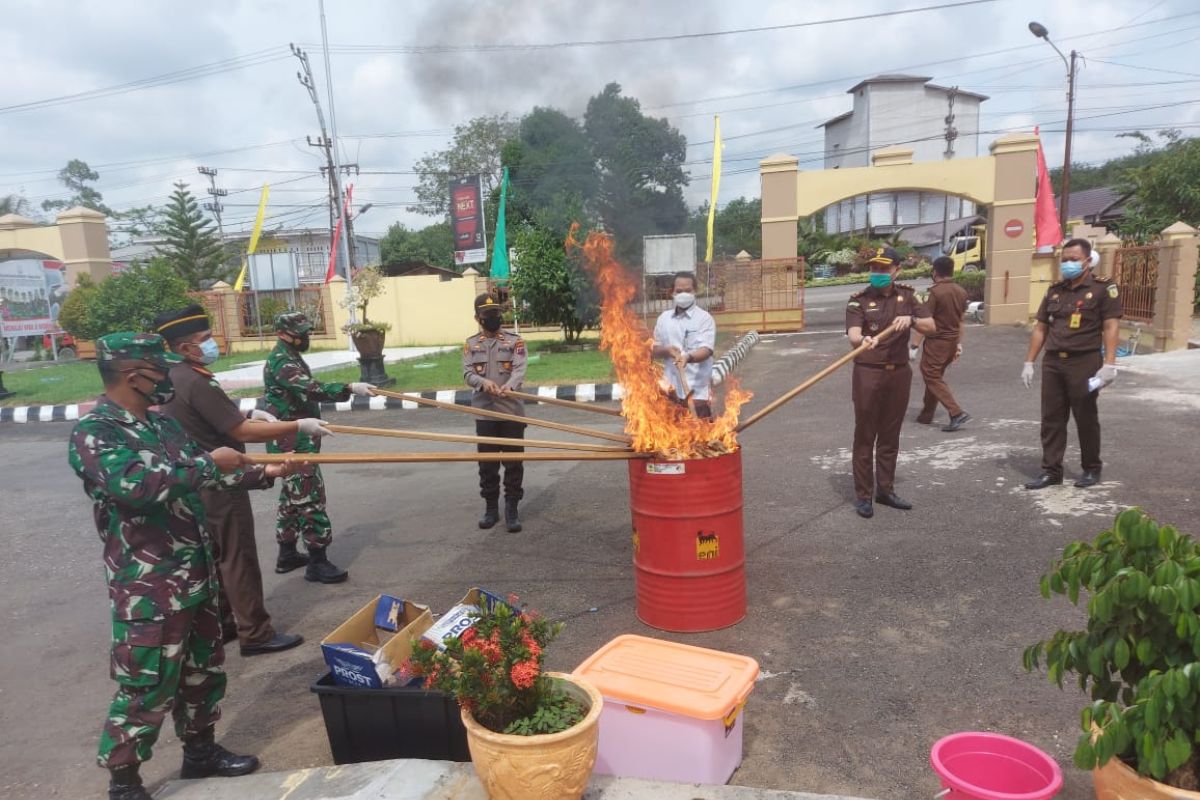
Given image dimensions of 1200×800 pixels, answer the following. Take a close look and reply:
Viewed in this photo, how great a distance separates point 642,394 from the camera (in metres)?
4.43

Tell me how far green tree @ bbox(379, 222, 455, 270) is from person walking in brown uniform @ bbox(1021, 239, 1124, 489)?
45.8 meters

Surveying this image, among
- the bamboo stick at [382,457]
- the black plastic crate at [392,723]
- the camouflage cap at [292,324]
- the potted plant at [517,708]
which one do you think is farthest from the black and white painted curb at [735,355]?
the potted plant at [517,708]

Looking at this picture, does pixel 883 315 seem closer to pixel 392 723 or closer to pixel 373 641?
pixel 373 641

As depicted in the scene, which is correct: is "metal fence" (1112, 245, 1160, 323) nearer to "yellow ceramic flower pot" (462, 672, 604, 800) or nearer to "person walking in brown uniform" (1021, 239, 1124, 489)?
"person walking in brown uniform" (1021, 239, 1124, 489)

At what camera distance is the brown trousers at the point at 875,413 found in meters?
5.61

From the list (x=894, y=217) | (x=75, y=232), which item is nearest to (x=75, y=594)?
(x=75, y=232)

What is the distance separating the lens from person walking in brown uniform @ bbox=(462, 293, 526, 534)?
231 inches

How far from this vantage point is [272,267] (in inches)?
827

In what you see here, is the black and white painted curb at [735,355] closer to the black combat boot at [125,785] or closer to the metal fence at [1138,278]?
the metal fence at [1138,278]

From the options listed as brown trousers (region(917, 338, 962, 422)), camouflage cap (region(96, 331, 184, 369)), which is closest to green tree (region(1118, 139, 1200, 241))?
brown trousers (region(917, 338, 962, 422))

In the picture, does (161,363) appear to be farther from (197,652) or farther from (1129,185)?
(1129,185)

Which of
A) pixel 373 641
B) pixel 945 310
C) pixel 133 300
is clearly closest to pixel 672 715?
pixel 373 641

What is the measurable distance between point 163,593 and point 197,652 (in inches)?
14.7

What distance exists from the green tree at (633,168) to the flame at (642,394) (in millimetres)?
1674
